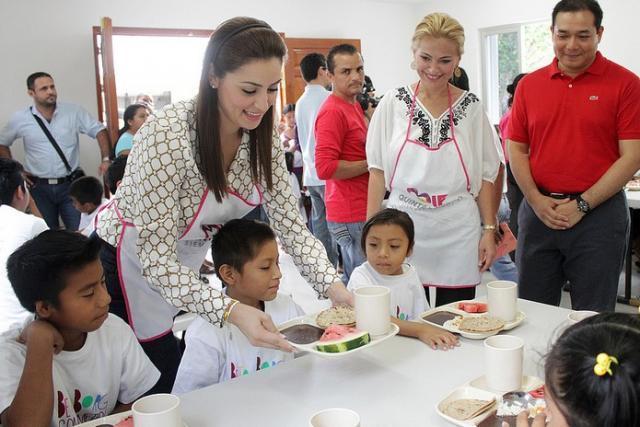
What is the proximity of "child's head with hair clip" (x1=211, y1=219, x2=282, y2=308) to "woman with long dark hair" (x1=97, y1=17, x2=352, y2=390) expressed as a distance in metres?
0.05

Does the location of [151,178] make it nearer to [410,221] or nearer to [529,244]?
[410,221]

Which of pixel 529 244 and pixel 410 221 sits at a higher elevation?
pixel 410 221

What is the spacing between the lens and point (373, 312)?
1.39m

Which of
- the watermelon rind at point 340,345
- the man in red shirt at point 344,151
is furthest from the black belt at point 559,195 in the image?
the watermelon rind at point 340,345

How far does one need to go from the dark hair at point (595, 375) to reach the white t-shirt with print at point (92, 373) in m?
0.99

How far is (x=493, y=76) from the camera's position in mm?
8172

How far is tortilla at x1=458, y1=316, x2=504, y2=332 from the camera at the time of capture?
4.95 ft

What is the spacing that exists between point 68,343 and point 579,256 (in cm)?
169

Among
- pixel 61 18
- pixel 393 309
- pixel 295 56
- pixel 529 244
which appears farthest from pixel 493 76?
pixel 393 309

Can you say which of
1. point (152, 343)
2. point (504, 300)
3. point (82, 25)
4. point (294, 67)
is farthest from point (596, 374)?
point (294, 67)

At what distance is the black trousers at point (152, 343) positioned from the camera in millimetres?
1663

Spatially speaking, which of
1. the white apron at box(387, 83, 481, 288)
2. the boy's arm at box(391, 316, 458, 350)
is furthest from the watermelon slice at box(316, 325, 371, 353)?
the white apron at box(387, 83, 481, 288)

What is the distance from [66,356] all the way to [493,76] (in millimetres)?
7634

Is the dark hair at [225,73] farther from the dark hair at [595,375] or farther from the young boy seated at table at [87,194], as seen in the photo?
the young boy seated at table at [87,194]
